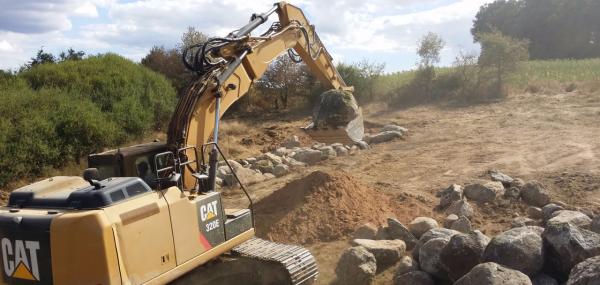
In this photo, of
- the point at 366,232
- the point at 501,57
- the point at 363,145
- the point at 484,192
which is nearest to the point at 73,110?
the point at 363,145

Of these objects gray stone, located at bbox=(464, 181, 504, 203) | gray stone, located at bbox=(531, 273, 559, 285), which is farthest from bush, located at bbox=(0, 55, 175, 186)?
gray stone, located at bbox=(531, 273, 559, 285)

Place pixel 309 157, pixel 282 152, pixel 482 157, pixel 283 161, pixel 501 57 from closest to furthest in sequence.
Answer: pixel 482 157, pixel 309 157, pixel 283 161, pixel 282 152, pixel 501 57

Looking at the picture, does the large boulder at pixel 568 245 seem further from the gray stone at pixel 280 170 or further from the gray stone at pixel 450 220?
the gray stone at pixel 280 170

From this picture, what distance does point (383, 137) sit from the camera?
16.7 m

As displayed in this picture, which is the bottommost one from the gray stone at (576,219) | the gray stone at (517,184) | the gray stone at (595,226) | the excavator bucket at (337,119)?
the gray stone at (517,184)

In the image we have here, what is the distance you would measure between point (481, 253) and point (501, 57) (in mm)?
17619

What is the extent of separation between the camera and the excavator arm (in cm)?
634

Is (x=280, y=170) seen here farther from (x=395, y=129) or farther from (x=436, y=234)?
(x=436, y=234)

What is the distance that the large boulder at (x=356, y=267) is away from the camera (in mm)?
6449

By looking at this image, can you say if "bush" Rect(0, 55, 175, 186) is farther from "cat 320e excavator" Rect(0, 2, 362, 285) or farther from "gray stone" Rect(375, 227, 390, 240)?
"gray stone" Rect(375, 227, 390, 240)

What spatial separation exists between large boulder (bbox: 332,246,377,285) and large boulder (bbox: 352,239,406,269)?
25cm

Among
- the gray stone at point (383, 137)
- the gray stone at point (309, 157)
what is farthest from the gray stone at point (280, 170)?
the gray stone at point (383, 137)

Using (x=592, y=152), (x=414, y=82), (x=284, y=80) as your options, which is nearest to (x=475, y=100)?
(x=414, y=82)

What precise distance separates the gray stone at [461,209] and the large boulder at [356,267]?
2.45 metres
